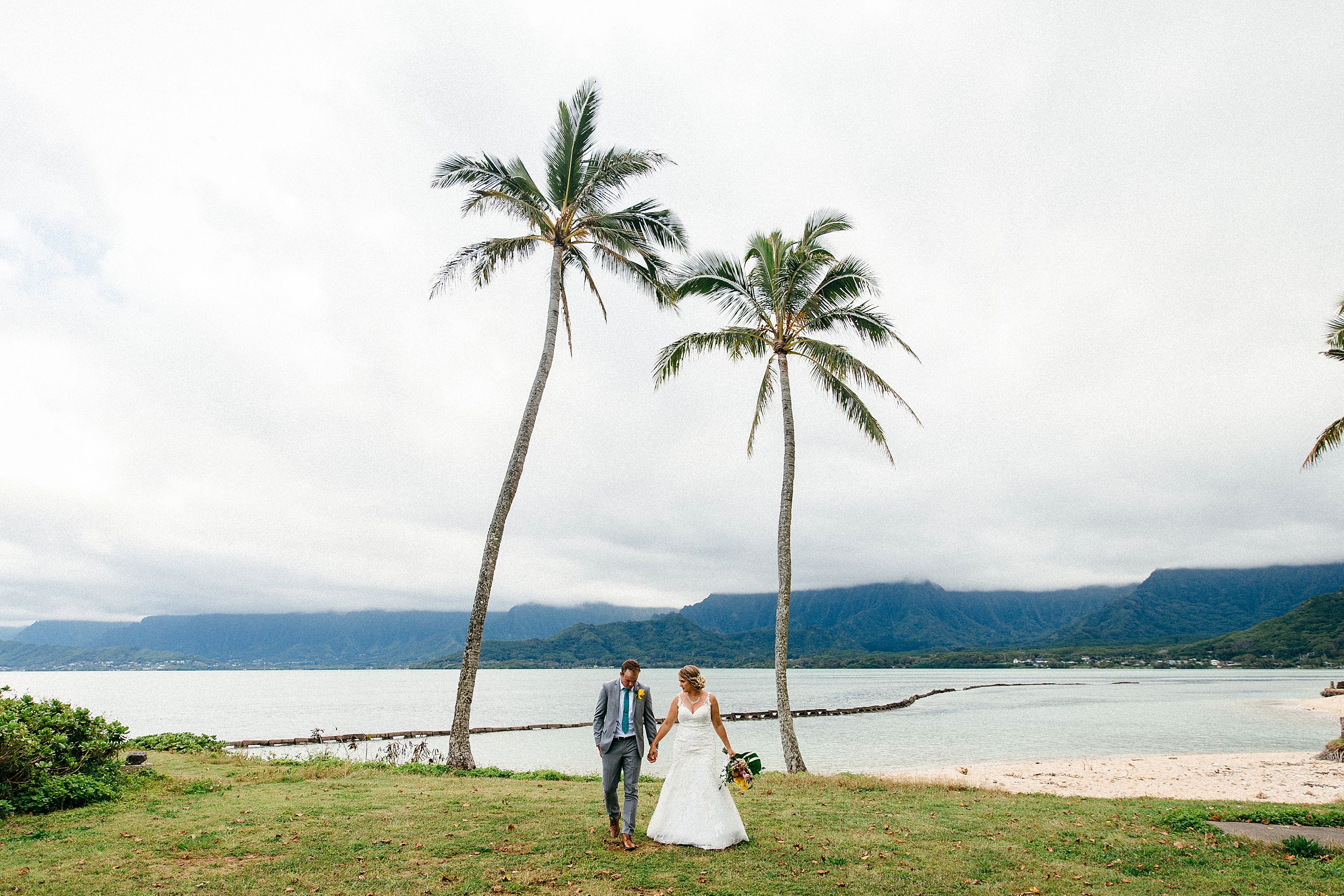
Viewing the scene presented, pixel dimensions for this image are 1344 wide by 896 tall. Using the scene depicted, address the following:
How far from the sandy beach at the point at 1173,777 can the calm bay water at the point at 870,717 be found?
4.13 meters

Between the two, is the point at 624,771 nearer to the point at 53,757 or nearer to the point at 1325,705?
the point at 53,757

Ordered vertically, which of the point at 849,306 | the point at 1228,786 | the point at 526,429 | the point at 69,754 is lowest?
the point at 1228,786

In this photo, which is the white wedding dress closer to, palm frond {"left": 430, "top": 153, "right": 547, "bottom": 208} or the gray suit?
the gray suit

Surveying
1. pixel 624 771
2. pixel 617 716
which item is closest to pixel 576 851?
pixel 624 771

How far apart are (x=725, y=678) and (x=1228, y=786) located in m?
158

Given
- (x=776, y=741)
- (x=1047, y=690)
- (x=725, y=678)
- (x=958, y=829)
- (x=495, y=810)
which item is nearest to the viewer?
(x=958, y=829)

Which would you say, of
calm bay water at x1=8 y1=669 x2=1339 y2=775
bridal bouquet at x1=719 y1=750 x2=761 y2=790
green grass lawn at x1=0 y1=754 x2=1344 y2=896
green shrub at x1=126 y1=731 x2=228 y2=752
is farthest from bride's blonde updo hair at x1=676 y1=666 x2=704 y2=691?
calm bay water at x1=8 y1=669 x2=1339 y2=775

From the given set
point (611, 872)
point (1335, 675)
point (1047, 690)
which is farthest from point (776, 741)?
point (1335, 675)

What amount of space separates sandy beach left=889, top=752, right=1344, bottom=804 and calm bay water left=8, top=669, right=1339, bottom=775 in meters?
4.13

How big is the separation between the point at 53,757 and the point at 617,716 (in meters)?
10.3

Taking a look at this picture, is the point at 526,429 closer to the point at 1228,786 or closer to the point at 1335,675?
the point at 1228,786

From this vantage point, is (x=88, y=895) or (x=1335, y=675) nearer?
(x=88, y=895)

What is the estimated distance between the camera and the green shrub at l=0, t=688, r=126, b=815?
10.7 meters

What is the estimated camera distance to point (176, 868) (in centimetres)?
790
